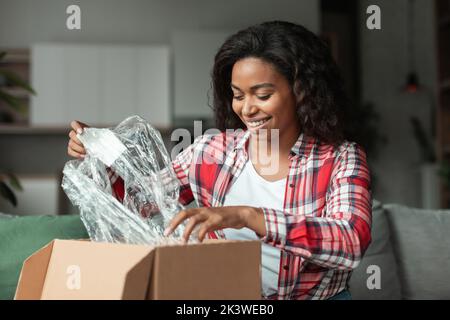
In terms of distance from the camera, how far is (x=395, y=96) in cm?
723

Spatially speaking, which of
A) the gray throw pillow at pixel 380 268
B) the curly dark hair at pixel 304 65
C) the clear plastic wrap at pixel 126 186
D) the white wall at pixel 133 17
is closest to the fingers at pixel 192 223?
the clear plastic wrap at pixel 126 186

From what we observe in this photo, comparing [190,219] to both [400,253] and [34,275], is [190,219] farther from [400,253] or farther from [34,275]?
[400,253]

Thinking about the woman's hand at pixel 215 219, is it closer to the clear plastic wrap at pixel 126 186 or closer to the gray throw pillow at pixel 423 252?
the clear plastic wrap at pixel 126 186

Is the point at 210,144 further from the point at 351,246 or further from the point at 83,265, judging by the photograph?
the point at 83,265

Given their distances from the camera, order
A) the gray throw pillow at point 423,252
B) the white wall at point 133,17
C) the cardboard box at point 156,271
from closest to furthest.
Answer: the cardboard box at point 156,271 < the gray throw pillow at point 423,252 < the white wall at point 133,17

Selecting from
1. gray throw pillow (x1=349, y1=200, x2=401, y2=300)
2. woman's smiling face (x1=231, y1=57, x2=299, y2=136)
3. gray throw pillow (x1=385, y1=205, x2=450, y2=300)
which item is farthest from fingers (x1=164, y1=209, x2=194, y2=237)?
gray throw pillow (x1=385, y1=205, x2=450, y2=300)

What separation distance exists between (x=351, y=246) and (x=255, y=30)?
1.98 feet

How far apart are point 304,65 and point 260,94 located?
15cm

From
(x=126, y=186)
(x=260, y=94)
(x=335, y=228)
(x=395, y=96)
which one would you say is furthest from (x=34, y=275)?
(x=395, y=96)

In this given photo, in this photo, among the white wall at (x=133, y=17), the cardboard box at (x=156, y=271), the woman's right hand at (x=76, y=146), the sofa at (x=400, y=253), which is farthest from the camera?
the white wall at (x=133, y=17)

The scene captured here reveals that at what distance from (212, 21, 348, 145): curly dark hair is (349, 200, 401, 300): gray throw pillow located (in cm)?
69

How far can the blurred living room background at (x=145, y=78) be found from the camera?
5922 mm
